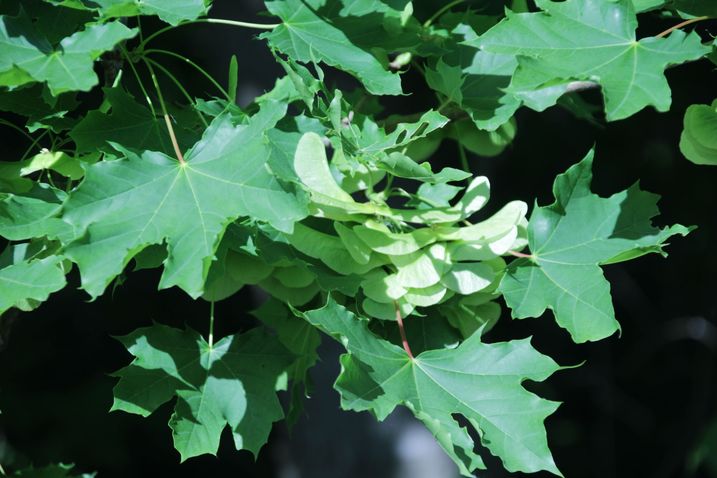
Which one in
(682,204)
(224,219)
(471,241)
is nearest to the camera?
(224,219)

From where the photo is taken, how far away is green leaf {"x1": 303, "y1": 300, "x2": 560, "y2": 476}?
937 millimetres

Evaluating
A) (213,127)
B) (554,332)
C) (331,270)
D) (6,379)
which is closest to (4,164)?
(213,127)

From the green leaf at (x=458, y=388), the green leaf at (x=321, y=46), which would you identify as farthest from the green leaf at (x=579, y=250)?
the green leaf at (x=321, y=46)

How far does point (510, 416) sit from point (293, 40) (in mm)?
549

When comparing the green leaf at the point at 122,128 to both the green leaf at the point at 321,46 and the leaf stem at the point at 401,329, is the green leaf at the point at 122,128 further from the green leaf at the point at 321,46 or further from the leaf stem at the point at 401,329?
the leaf stem at the point at 401,329

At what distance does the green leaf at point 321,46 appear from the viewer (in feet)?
3.57

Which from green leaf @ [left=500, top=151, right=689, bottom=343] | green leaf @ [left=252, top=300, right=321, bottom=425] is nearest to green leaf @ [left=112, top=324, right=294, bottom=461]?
green leaf @ [left=252, top=300, right=321, bottom=425]

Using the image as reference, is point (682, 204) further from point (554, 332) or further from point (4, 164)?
point (4, 164)

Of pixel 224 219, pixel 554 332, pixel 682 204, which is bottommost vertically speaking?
pixel 554 332

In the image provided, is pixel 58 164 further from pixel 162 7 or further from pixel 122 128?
pixel 162 7

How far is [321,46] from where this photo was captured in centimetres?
112

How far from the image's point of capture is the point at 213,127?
3.24 feet

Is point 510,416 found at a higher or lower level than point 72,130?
lower

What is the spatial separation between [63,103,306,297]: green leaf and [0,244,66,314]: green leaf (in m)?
0.11
